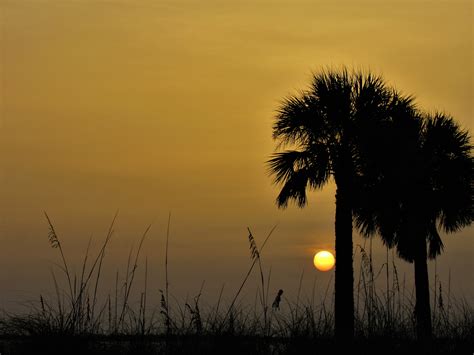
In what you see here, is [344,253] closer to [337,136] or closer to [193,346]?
[337,136]

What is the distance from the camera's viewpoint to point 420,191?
28703mm

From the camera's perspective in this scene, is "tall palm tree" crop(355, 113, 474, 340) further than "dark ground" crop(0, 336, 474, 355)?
Yes

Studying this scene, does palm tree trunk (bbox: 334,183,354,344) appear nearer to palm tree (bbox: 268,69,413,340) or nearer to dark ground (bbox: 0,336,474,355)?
palm tree (bbox: 268,69,413,340)

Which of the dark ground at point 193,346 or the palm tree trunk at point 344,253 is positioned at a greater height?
the palm tree trunk at point 344,253

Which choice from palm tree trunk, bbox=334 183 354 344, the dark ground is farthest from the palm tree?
the dark ground

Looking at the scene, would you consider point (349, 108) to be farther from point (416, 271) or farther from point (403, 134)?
point (416, 271)

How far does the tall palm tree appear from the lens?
2795 centimetres

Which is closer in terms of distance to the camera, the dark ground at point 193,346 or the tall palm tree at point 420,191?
the dark ground at point 193,346

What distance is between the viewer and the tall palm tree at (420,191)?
28.0 metres

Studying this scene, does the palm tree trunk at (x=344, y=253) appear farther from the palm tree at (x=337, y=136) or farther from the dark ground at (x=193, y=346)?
the dark ground at (x=193, y=346)

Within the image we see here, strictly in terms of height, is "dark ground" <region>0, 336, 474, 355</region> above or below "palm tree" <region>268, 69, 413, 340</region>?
below

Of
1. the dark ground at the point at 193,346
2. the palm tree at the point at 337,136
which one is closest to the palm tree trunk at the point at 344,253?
the palm tree at the point at 337,136

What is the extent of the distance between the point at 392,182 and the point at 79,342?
18.4m

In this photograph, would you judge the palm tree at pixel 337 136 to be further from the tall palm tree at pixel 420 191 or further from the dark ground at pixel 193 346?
the dark ground at pixel 193 346
